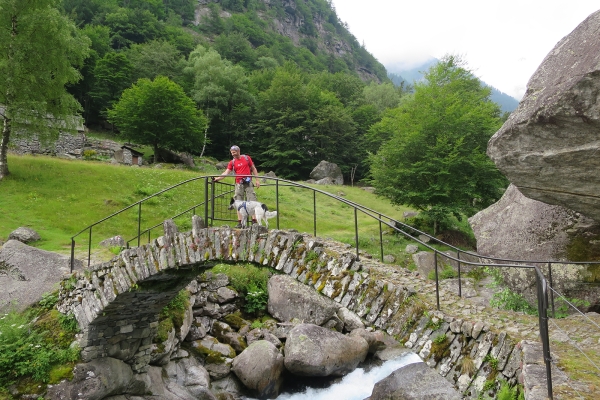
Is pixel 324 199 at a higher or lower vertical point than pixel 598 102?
lower

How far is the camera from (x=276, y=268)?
25.9 feet

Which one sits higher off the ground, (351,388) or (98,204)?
(98,204)

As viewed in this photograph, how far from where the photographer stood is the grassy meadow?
707 inches

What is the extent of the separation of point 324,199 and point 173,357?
1940 centimetres

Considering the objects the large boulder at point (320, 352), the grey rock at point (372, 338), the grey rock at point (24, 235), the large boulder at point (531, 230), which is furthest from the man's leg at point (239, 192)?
the grey rock at point (24, 235)

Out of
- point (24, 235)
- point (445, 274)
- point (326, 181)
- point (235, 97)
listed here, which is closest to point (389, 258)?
point (445, 274)

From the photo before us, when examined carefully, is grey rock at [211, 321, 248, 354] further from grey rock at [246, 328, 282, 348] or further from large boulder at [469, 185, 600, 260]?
large boulder at [469, 185, 600, 260]

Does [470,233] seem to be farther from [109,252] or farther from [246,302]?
[109,252]

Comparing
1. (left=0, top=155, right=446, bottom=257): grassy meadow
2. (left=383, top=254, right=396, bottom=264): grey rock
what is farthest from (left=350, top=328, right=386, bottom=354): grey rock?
(left=0, top=155, right=446, bottom=257): grassy meadow

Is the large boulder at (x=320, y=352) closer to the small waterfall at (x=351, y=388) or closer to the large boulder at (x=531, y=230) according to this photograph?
the small waterfall at (x=351, y=388)

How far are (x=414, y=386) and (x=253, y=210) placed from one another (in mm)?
6824

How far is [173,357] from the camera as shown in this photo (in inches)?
523

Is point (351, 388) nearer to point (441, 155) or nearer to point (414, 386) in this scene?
point (414, 386)

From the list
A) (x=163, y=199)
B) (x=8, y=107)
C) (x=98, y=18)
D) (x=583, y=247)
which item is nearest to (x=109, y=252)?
(x=163, y=199)
